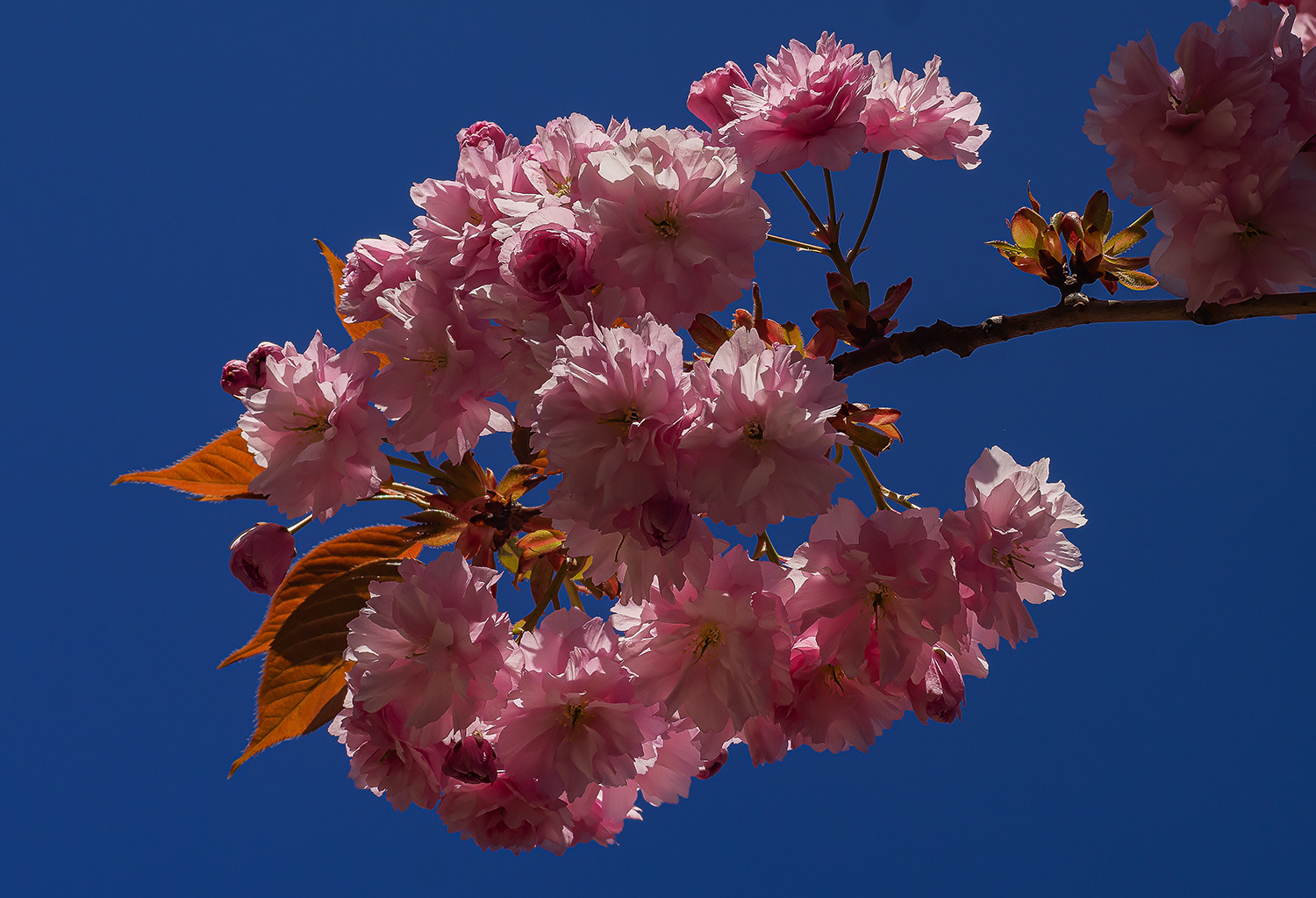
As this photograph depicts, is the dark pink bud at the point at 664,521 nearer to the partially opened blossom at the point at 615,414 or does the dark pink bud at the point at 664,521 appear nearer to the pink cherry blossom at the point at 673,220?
the partially opened blossom at the point at 615,414

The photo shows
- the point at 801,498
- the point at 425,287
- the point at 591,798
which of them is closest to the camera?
the point at 801,498

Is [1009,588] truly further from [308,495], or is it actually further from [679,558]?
[308,495]

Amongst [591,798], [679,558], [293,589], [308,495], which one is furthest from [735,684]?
[293,589]

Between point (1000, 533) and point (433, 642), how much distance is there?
410mm

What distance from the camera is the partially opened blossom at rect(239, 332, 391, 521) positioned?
0.73m

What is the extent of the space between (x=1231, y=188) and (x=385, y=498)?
0.72 metres

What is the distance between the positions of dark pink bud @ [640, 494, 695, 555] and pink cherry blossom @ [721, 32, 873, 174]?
0.29m

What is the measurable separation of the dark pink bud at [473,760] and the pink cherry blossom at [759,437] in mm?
322

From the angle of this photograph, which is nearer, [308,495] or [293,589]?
[308,495]

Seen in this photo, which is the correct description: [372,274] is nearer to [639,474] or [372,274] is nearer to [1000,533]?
[639,474]

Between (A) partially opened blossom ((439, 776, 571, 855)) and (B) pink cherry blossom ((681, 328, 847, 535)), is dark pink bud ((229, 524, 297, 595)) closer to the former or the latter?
(A) partially opened blossom ((439, 776, 571, 855))

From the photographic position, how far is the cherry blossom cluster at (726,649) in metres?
0.67

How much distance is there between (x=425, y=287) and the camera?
72 centimetres

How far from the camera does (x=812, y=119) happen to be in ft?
2.33
